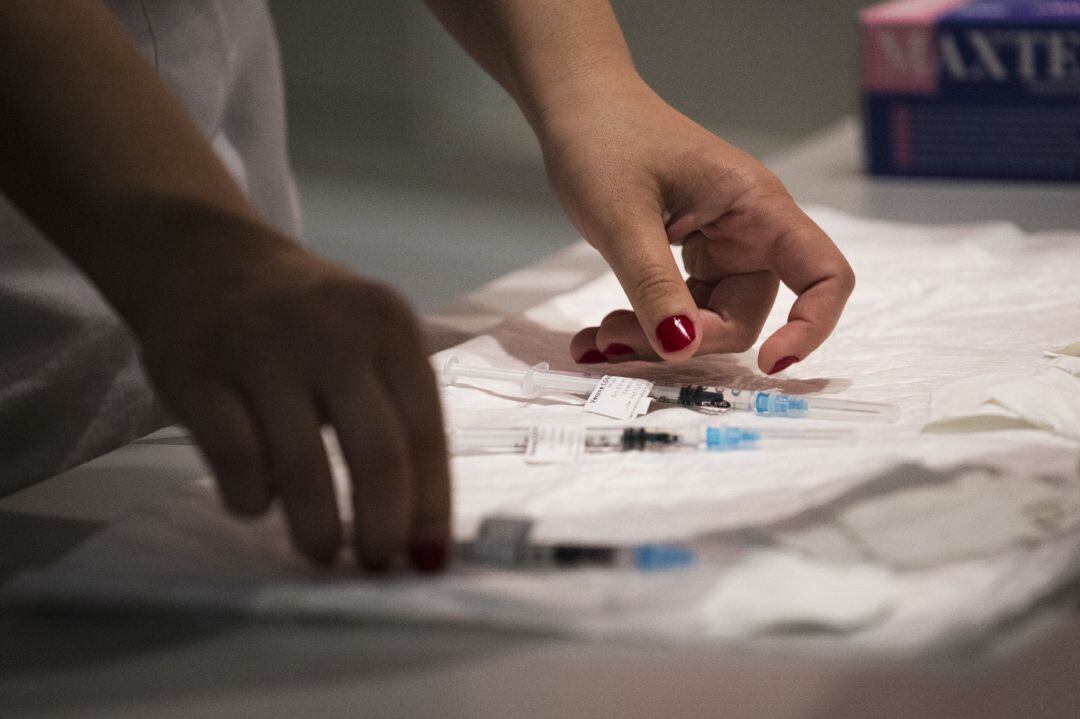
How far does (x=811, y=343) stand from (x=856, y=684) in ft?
1.09

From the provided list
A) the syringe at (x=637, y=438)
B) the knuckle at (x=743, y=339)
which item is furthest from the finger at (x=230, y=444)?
the knuckle at (x=743, y=339)

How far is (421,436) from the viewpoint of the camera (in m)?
0.48

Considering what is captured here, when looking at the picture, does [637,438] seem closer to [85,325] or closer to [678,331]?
[678,331]

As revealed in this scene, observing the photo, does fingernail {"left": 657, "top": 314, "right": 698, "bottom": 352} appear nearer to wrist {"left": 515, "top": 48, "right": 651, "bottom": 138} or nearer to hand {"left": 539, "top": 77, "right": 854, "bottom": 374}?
hand {"left": 539, "top": 77, "right": 854, "bottom": 374}

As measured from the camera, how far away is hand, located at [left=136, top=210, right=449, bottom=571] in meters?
0.46

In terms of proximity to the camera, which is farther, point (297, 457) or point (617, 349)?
point (617, 349)

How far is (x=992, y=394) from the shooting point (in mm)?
648

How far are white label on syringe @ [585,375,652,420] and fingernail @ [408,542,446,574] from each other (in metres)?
0.22

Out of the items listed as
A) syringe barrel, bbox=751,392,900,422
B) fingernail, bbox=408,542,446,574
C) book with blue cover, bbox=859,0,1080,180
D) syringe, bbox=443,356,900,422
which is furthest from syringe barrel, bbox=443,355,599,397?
book with blue cover, bbox=859,0,1080,180

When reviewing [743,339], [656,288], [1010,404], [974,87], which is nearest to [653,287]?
[656,288]

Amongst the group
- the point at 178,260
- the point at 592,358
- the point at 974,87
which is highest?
the point at 178,260

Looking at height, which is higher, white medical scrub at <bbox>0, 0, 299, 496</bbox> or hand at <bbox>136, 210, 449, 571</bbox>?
hand at <bbox>136, 210, 449, 571</bbox>

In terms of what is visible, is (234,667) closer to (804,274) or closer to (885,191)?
(804,274)

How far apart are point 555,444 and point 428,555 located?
162 mm
